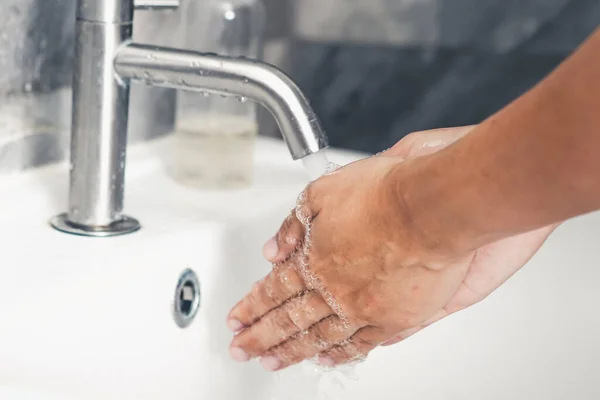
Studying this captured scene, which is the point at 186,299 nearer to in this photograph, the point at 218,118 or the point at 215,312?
the point at 215,312

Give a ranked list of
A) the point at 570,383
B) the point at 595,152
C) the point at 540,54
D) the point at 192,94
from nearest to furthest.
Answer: the point at 595,152 < the point at 570,383 < the point at 192,94 < the point at 540,54

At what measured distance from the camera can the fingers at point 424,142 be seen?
0.54 metres

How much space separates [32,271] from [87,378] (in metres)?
0.08

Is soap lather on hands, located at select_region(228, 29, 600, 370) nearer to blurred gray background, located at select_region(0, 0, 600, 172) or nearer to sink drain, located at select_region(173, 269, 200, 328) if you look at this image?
sink drain, located at select_region(173, 269, 200, 328)

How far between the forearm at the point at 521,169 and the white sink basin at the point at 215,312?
238mm

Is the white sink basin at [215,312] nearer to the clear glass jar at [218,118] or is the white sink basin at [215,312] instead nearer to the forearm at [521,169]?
the clear glass jar at [218,118]

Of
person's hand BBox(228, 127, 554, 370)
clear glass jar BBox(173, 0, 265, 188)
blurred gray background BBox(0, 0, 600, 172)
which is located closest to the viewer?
person's hand BBox(228, 127, 554, 370)

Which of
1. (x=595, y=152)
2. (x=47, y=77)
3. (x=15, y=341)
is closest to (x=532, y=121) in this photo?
(x=595, y=152)

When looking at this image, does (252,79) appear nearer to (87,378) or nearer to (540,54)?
(87,378)

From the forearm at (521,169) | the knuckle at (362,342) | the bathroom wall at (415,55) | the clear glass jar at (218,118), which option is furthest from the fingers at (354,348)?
the bathroom wall at (415,55)

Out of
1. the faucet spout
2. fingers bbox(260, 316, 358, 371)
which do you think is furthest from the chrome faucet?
fingers bbox(260, 316, 358, 371)

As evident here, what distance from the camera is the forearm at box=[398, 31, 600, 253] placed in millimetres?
346

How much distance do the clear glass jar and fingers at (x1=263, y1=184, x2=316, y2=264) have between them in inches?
8.1

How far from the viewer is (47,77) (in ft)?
2.14
